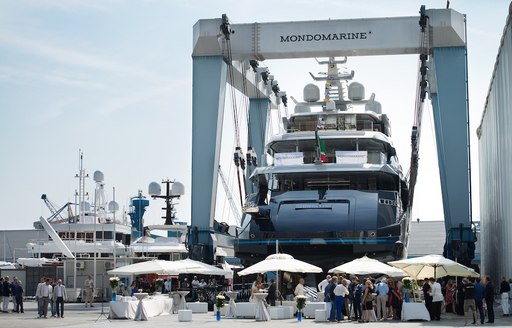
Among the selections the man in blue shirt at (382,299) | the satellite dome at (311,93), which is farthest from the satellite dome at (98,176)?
the man in blue shirt at (382,299)

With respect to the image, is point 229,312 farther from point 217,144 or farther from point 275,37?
point 275,37

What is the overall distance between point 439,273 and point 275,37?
1544cm

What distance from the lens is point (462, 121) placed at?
4022cm

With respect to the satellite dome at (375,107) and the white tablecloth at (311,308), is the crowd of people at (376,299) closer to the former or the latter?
the white tablecloth at (311,308)

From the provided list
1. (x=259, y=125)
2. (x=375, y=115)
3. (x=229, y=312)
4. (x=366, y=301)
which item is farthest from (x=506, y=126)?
(x=259, y=125)

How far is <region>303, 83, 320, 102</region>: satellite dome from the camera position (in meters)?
54.5

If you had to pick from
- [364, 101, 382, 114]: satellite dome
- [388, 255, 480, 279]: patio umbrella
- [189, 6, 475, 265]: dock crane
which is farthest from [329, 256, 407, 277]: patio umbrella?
[364, 101, 382, 114]: satellite dome

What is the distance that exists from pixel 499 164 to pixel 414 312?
32.6 ft

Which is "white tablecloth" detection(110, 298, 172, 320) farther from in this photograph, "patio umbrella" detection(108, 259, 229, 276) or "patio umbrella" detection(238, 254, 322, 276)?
"patio umbrella" detection(238, 254, 322, 276)

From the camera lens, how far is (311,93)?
54.5 meters

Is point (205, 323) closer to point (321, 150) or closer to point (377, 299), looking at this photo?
point (377, 299)

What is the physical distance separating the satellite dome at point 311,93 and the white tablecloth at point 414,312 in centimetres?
2716

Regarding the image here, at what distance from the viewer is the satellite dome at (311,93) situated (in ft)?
179

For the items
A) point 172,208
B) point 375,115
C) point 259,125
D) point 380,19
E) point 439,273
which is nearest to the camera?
point 439,273
